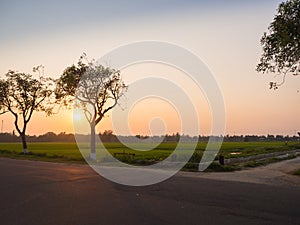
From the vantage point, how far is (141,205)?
982cm

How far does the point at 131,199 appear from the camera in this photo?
10867 mm

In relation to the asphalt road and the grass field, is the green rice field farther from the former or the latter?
the asphalt road

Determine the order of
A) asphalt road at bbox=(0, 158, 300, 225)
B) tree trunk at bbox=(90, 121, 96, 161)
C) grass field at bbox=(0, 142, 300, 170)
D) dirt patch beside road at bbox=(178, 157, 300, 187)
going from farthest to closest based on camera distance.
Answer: tree trunk at bbox=(90, 121, 96, 161) < grass field at bbox=(0, 142, 300, 170) < dirt patch beside road at bbox=(178, 157, 300, 187) < asphalt road at bbox=(0, 158, 300, 225)

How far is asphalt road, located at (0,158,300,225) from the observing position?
805 cm

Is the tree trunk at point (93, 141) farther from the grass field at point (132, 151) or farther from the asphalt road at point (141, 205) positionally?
the asphalt road at point (141, 205)

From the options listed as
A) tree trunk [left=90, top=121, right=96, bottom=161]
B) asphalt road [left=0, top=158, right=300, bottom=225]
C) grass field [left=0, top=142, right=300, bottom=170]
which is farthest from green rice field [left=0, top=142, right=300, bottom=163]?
asphalt road [left=0, top=158, right=300, bottom=225]

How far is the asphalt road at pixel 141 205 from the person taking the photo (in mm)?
8055

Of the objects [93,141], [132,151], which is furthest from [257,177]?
[132,151]

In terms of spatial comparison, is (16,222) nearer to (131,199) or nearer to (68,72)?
(131,199)

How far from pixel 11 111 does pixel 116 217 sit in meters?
43.9

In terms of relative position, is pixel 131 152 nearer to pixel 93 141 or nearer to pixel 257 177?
pixel 93 141

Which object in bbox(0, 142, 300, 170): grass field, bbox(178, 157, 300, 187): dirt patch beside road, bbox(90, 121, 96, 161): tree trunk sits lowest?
bbox(178, 157, 300, 187): dirt patch beside road

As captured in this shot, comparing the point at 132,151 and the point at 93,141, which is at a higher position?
the point at 93,141

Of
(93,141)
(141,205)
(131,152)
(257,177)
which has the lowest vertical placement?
(257,177)
